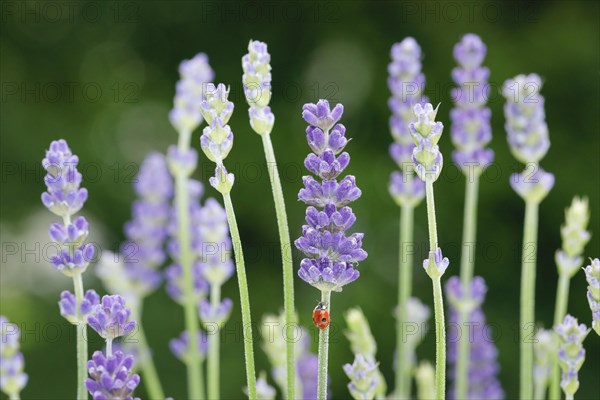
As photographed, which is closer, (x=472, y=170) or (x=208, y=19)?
(x=472, y=170)

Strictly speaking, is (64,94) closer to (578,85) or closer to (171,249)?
(578,85)

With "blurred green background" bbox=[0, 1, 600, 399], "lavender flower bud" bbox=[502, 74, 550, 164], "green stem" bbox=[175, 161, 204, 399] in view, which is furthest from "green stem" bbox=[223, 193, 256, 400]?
"blurred green background" bbox=[0, 1, 600, 399]

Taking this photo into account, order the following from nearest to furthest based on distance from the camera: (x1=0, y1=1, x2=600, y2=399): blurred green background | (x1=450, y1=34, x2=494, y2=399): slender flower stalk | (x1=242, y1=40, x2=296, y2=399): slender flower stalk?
(x1=242, y1=40, x2=296, y2=399): slender flower stalk < (x1=450, y1=34, x2=494, y2=399): slender flower stalk < (x1=0, y1=1, x2=600, y2=399): blurred green background

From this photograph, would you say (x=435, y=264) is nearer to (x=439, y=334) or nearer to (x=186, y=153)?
(x=439, y=334)

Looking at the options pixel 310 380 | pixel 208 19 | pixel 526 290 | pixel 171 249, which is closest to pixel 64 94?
pixel 208 19

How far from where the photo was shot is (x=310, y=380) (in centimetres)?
144

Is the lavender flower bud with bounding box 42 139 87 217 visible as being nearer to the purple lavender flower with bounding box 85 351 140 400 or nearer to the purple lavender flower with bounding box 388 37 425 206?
the purple lavender flower with bounding box 85 351 140 400

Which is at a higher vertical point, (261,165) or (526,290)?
(261,165)

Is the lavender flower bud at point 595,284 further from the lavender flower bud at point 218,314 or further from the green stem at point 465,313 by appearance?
the lavender flower bud at point 218,314

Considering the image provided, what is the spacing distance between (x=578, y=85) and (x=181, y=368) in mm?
1942

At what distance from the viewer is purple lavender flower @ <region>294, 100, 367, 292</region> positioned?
2.86 ft

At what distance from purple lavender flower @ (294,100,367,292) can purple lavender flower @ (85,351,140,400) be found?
0.19 meters

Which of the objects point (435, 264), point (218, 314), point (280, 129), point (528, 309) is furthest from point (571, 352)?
point (280, 129)

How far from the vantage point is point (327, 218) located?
2.86 ft
